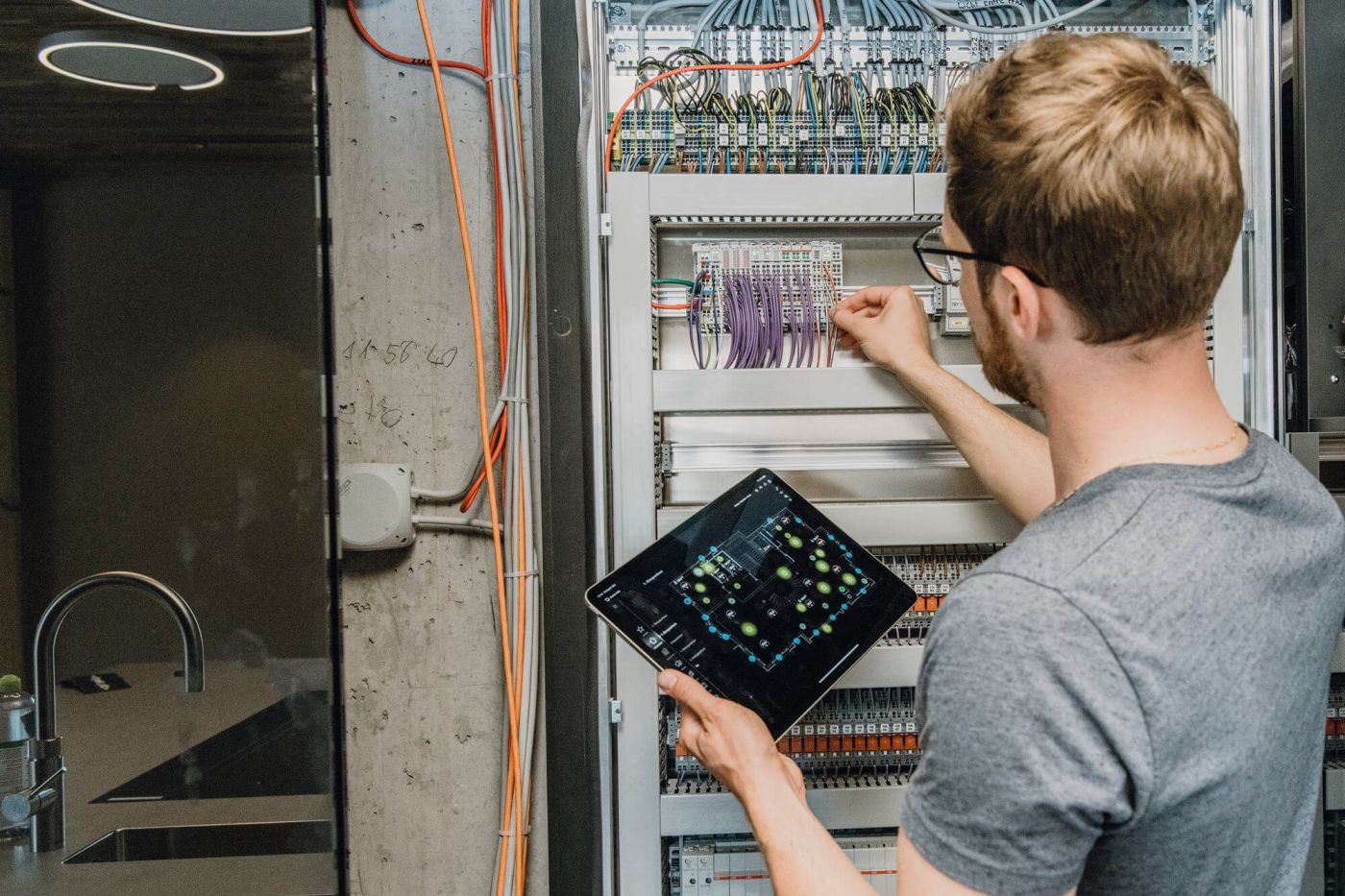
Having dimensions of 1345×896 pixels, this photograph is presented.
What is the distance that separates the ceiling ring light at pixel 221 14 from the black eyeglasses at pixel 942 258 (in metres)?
0.92

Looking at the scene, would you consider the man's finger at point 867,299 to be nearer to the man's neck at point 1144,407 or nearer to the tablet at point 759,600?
the tablet at point 759,600

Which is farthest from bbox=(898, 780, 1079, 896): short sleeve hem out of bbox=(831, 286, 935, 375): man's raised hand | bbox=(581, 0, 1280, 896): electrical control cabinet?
bbox=(831, 286, 935, 375): man's raised hand

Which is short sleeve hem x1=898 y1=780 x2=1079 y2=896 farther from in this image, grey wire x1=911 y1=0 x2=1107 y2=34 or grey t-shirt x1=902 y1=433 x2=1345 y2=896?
grey wire x1=911 y1=0 x2=1107 y2=34

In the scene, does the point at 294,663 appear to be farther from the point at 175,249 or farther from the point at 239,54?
the point at 239,54

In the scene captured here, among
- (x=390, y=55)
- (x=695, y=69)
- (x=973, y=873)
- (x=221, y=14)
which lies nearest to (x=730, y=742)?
(x=973, y=873)

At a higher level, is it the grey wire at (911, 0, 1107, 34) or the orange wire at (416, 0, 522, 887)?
the grey wire at (911, 0, 1107, 34)

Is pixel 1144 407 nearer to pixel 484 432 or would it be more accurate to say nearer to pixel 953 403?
pixel 953 403

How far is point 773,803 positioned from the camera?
3.01 ft

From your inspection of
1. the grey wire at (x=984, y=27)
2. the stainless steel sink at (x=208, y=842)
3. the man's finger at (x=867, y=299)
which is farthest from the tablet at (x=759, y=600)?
the grey wire at (x=984, y=27)

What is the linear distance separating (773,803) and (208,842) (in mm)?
738

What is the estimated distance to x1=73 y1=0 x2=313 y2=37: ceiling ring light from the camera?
3.14 feet

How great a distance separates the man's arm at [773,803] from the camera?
0.78 m

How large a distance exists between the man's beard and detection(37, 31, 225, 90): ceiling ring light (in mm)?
978

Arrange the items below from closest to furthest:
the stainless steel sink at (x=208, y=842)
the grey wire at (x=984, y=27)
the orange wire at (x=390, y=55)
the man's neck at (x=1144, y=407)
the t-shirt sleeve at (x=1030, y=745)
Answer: the t-shirt sleeve at (x=1030, y=745) → the man's neck at (x=1144, y=407) → the stainless steel sink at (x=208, y=842) → the grey wire at (x=984, y=27) → the orange wire at (x=390, y=55)
